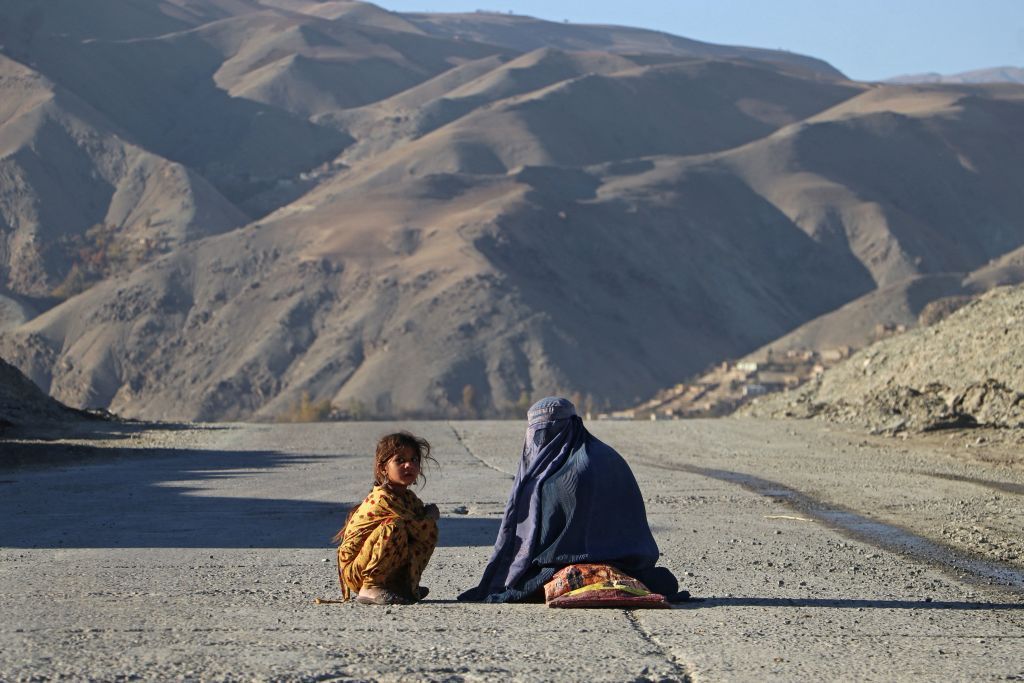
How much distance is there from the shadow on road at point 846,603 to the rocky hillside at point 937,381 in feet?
51.1

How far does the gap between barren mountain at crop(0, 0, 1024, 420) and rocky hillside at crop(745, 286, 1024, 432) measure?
32284mm

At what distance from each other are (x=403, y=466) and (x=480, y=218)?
273ft

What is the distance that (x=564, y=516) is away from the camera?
774 cm

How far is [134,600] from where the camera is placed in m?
7.96

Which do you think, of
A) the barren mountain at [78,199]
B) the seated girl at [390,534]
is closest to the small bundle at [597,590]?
the seated girl at [390,534]

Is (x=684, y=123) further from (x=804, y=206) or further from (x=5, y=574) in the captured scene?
(x=5, y=574)

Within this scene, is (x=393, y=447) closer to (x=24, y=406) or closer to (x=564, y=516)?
(x=564, y=516)

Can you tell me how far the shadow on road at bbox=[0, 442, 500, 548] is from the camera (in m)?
11.1

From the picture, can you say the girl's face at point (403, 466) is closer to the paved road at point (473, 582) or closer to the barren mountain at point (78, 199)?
the paved road at point (473, 582)

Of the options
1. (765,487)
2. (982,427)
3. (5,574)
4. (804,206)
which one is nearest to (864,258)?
(804,206)

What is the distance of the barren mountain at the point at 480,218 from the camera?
72.9 meters

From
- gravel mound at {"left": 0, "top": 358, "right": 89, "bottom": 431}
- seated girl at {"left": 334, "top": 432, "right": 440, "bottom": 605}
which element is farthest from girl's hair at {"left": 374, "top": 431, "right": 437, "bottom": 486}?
gravel mound at {"left": 0, "top": 358, "right": 89, "bottom": 431}

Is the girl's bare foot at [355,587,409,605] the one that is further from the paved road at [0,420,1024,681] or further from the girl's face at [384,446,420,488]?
the girl's face at [384,446,420,488]

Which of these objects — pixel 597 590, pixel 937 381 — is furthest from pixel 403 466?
pixel 937 381
